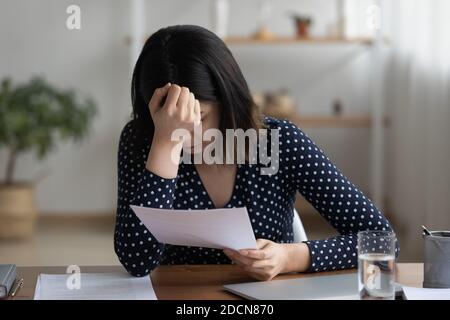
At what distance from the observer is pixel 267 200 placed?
1.50m

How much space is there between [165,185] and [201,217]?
22cm

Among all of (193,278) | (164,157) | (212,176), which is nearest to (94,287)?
(193,278)

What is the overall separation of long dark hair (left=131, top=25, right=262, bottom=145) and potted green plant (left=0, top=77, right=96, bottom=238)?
8.31 feet

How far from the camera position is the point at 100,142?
14.6 ft

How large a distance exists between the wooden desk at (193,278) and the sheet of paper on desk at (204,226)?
59mm

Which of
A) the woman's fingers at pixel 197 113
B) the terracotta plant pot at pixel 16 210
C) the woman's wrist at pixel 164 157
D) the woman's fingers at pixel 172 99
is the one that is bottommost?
the terracotta plant pot at pixel 16 210

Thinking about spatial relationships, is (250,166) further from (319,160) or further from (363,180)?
(363,180)

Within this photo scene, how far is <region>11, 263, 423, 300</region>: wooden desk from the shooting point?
1.15 m

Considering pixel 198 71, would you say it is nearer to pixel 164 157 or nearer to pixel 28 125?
pixel 164 157

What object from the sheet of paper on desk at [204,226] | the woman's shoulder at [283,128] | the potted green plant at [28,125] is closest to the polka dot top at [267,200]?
the woman's shoulder at [283,128]

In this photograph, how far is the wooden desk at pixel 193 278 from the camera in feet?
3.76

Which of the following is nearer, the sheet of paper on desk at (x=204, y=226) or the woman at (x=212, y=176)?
the sheet of paper on desk at (x=204, y=226)

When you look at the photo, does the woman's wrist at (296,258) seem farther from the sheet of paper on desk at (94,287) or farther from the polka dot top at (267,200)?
the sheet of paper on desk at (94,287)

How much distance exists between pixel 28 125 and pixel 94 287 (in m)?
2.81
